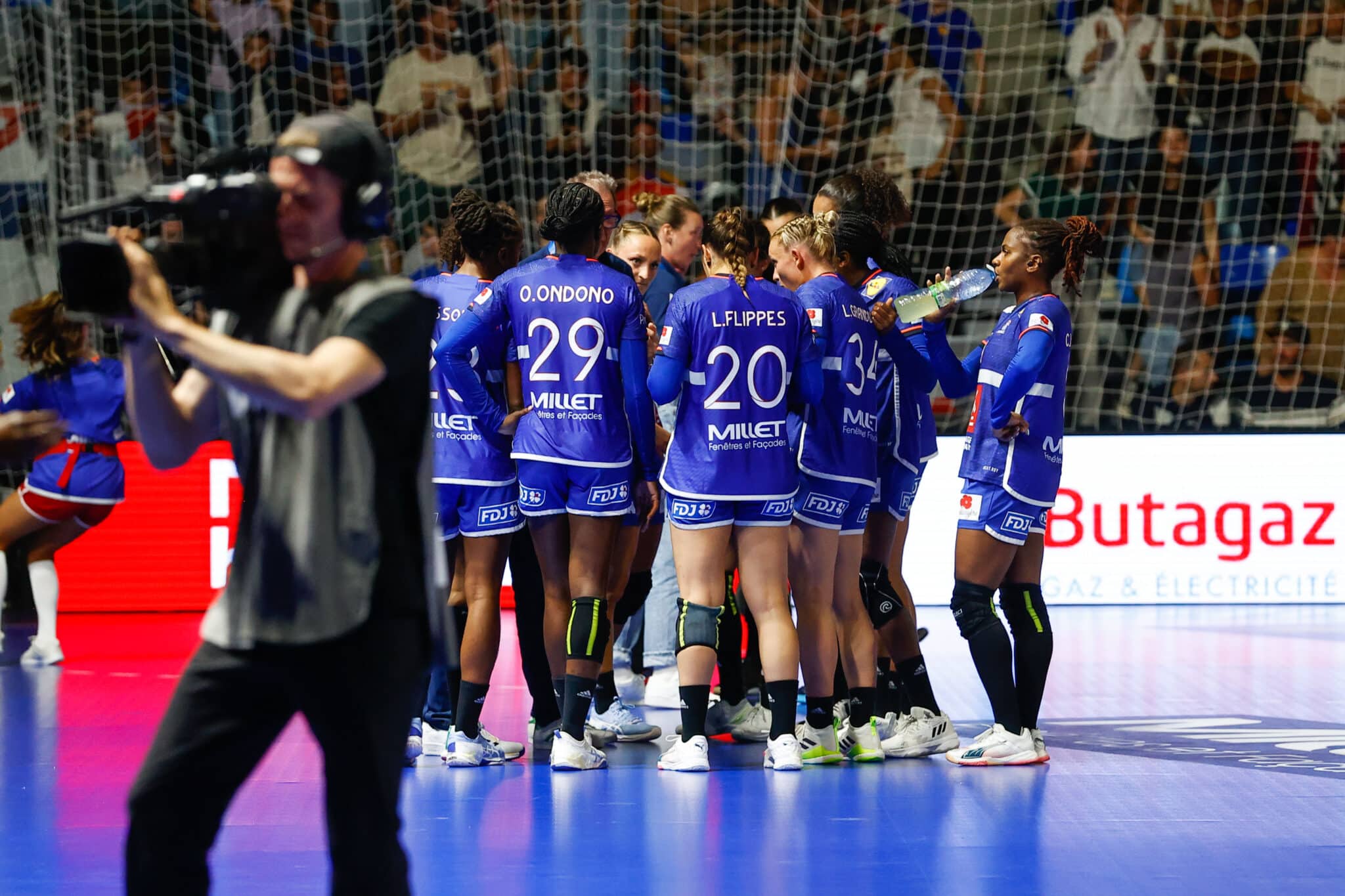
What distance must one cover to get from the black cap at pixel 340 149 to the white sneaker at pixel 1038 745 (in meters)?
3.70

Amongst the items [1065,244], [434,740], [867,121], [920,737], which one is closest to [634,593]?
[434,740]

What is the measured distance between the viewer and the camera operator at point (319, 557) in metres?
2.39

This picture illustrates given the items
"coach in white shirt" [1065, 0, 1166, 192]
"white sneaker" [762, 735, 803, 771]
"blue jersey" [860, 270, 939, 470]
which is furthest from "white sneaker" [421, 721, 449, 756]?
"coach in white shirt" [1065, 0, 1166, 192]

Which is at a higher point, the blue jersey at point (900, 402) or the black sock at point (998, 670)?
the blue jersey at point (900, 402)

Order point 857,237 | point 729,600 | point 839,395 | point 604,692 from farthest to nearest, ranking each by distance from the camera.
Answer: point 729,600
point 604,692
point 857,237
point 839,395

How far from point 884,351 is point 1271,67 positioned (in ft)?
24.9

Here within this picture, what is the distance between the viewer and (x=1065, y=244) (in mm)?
5441

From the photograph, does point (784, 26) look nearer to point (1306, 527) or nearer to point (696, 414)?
point (1306, 527)

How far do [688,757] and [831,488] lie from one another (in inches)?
41.2

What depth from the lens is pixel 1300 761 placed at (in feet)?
17.8

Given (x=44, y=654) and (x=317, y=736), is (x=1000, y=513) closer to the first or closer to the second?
(x=317, y=736)

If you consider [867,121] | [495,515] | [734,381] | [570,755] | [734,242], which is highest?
[867,121]

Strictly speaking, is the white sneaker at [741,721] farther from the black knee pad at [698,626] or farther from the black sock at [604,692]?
the black knee pad at [698,626]

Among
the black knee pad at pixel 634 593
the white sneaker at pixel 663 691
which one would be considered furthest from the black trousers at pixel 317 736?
the white sneaker at pixel 663 691
